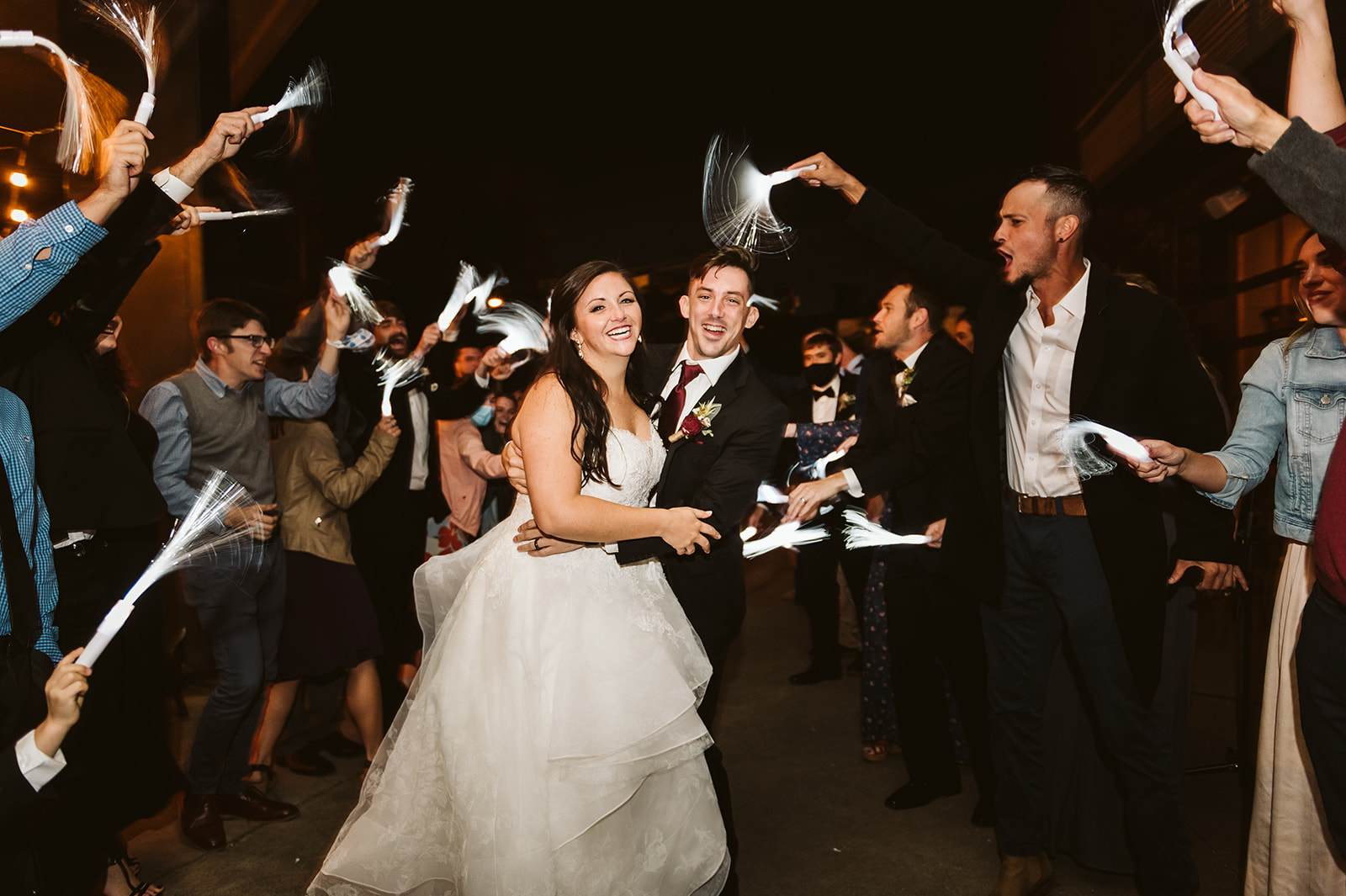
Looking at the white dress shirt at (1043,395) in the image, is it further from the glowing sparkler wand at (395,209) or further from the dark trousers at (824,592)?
the glowing sparkler wand at (395,209)

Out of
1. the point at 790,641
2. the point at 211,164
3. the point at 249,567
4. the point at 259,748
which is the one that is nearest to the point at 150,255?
the point at 211,164

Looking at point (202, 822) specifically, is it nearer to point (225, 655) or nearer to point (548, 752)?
point (225, 655)

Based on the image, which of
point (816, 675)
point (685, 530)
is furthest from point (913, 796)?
point (685, 530)

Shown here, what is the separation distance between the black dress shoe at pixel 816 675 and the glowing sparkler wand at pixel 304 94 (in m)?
4.49

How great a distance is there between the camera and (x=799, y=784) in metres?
4.14

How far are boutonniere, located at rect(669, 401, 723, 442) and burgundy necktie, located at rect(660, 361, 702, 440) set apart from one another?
11 centimetres

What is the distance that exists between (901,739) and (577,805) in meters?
2.19

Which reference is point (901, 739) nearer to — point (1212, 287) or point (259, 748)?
point (259, 748)

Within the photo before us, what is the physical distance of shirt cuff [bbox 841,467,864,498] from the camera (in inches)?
138

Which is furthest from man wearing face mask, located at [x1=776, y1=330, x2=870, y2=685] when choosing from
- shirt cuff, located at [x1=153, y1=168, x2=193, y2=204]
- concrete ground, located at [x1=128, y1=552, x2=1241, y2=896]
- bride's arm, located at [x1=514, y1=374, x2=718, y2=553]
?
shirt cuff, located at [x1=153, y1=168, x2=193, y2=204]

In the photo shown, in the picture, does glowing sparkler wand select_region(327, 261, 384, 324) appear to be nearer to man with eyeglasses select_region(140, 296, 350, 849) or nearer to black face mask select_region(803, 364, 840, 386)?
man with eyeglasses select_region(140, 296, 350, 849)

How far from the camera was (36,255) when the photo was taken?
185 cm

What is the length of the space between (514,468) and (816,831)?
2.22 metres

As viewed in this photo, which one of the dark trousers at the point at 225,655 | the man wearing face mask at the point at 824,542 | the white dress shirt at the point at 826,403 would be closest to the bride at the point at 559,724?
the dark trousers at the point at 225,655
